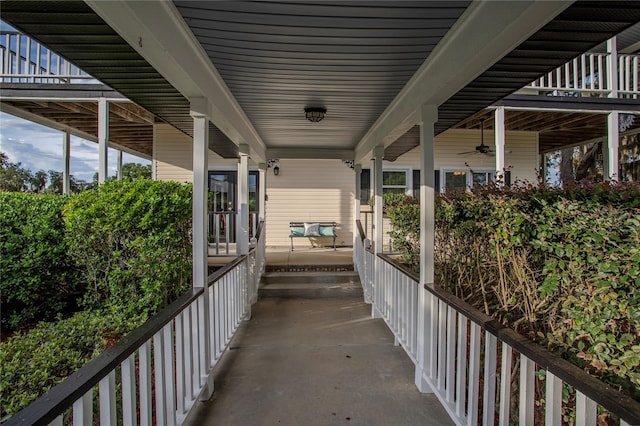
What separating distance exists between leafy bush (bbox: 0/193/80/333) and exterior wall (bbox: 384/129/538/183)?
6.65 m

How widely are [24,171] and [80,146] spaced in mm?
2469

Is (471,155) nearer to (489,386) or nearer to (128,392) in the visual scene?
(489,386)

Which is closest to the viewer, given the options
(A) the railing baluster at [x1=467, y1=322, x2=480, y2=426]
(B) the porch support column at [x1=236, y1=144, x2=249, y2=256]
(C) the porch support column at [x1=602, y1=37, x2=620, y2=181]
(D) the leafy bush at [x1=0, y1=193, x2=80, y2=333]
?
(A) the railing baluster at [x1=467, y1=322, x2=480, y2=426]

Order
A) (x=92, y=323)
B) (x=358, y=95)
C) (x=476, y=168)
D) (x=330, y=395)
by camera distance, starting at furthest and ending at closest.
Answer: (x=476, y=168) → (x=92, y=323) → (x=358, y=95) → (x=330, y=395)

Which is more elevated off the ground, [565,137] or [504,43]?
[565,137]

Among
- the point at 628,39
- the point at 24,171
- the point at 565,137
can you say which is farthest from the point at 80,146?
the point at 628,39

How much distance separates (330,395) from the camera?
9.31ft

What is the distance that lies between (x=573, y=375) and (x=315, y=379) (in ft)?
7.43

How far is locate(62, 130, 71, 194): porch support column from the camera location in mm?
7738

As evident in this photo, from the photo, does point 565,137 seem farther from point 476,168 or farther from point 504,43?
point 504,43

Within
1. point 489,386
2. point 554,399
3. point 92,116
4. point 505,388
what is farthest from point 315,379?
point 92,116

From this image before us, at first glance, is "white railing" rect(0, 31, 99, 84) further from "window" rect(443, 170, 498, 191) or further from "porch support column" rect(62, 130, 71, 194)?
"window" rect(443, 170, 498, 191)

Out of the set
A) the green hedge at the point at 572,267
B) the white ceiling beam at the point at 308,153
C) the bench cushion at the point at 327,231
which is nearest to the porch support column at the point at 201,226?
the green hedge at the point at 572,267

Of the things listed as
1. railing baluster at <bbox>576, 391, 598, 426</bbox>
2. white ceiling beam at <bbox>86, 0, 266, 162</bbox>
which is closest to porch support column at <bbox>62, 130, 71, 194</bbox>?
white ceiling beam at <bbox>86, 0, 266, 162</bbox>
